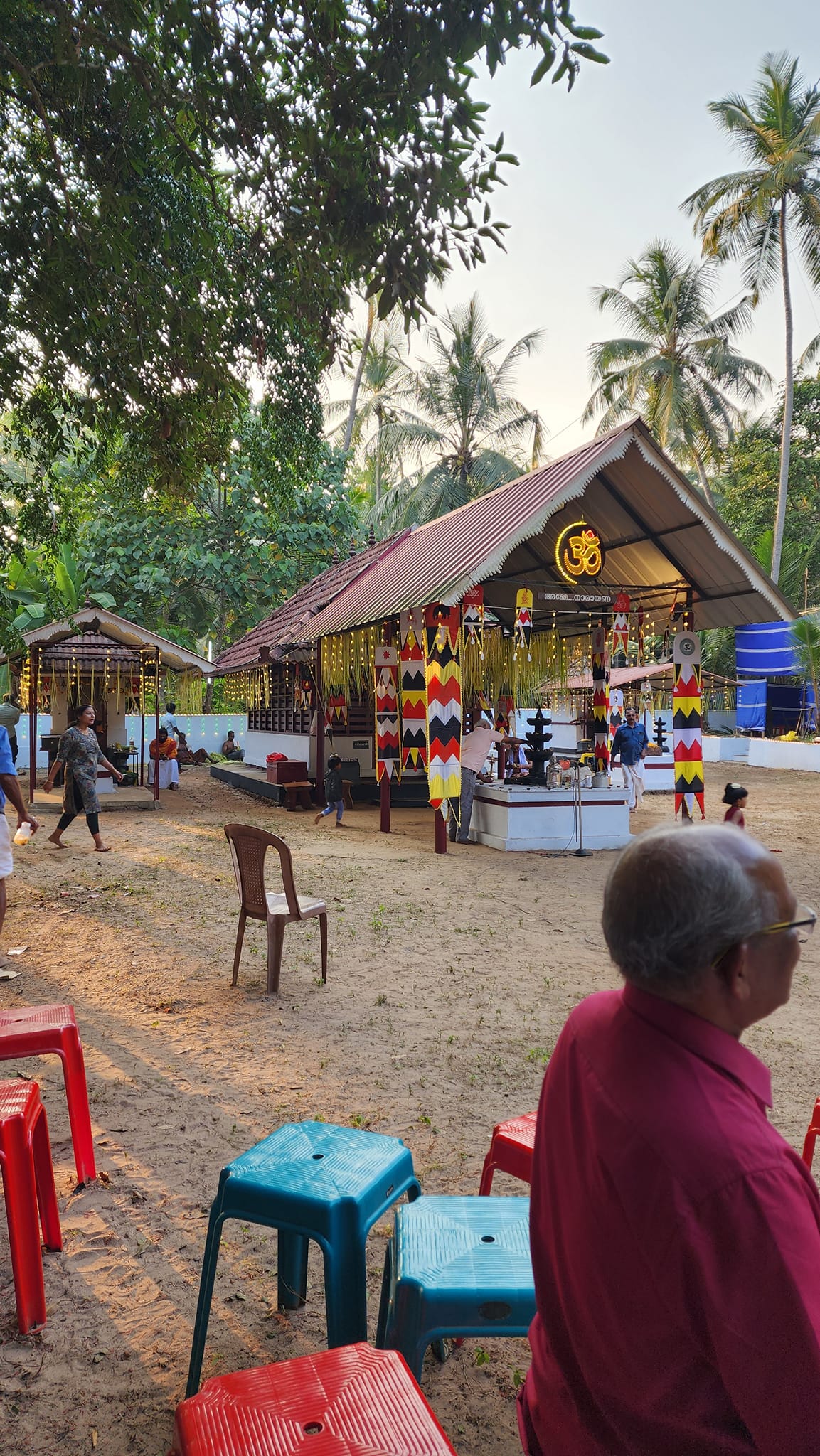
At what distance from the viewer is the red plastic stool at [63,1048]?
3.21 metres

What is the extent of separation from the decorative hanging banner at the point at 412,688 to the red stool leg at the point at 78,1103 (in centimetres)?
847

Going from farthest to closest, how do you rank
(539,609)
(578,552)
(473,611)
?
(539,609)
(578,552)
(473,611)

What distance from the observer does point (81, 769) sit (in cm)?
1056

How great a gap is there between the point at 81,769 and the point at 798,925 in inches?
404

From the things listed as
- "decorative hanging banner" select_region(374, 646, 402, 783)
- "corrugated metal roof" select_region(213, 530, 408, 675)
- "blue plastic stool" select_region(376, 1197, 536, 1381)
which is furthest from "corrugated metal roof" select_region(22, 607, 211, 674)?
"blue plastic stool" select_region(376, 1197, 536, 1381)

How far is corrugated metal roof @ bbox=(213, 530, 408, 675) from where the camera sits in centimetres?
1710

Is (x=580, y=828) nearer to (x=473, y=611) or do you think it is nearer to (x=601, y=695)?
(x=473, y=611)

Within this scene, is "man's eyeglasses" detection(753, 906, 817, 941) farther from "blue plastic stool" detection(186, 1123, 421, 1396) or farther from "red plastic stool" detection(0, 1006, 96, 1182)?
"red plastic stool" detection(0, 1006, 96, 1182)

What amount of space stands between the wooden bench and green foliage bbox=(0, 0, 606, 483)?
29.7ft

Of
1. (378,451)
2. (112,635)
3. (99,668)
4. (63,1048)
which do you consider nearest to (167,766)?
(99,668)

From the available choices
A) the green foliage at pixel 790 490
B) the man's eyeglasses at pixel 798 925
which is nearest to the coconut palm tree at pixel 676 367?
the green foliage at pixel 790 490

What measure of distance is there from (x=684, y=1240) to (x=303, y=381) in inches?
270

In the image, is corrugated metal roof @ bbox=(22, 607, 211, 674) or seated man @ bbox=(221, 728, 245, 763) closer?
corrugated metal roof @ bbox=(22, 607, 211, 674)

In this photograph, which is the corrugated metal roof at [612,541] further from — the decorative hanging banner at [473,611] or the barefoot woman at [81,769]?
the barefoot woman at [81,769]
